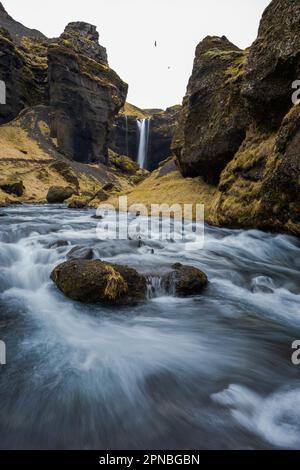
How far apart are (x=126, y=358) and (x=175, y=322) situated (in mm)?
1583

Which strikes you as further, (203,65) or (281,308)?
(203,65)

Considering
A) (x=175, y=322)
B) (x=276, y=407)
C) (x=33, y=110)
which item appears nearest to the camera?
(x=276, y=407)

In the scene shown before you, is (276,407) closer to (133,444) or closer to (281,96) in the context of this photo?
(133,444)

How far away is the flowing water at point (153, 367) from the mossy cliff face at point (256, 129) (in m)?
3.78

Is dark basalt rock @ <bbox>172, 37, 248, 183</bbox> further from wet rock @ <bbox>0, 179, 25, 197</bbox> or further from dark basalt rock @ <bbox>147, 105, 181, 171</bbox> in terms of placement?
dark basalt rock @ <bbox>147, 105, 181, 171</bbox>

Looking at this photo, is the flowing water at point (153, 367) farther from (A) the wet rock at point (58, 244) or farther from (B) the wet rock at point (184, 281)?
(A) the wet rock at point (58, 244)

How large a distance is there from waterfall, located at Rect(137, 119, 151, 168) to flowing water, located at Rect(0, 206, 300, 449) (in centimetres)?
8365

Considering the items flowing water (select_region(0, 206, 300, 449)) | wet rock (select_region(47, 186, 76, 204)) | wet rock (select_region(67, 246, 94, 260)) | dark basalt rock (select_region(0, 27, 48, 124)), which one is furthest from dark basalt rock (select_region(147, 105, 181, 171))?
flowing water (select_region(0, 206, 300, 449))

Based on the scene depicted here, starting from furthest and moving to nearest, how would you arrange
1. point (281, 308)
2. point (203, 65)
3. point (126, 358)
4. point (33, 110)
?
point (33, 110)
point (203, 65)
point (281, 308)
point (126, 358)

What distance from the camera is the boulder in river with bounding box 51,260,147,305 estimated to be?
20.1 ft

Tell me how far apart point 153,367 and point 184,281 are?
9.20ft

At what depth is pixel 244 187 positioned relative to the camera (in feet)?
43.8

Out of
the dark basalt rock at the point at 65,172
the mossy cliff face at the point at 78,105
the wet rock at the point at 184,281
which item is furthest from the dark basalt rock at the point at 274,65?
the mossy cliff face at the point at 78,105
